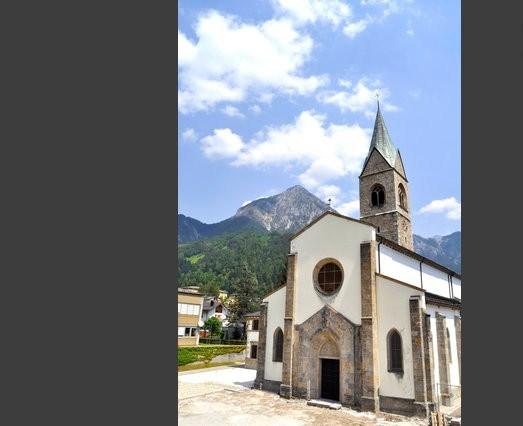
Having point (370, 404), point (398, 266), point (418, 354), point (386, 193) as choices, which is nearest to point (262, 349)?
point (370, 404)

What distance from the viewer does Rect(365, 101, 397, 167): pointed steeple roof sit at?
1414 inches

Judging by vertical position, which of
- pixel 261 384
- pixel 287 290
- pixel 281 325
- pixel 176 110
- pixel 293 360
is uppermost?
pixel 176 110

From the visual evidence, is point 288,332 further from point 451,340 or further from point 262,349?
point 451,340

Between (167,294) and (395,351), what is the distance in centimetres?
1932

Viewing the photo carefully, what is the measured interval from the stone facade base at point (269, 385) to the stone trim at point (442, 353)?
921 cm

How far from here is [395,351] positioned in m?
19.0

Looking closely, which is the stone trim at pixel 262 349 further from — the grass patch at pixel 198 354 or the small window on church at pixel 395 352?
the grass patch at pixel 198 354

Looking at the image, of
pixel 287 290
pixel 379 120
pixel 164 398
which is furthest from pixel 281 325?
pixel 379 120

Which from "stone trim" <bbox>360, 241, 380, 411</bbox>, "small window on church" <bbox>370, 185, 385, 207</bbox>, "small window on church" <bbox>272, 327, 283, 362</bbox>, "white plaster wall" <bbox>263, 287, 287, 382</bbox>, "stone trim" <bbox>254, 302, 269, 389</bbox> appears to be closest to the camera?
"stone trim" <bbox>360, 241, 380, 411</bbox>

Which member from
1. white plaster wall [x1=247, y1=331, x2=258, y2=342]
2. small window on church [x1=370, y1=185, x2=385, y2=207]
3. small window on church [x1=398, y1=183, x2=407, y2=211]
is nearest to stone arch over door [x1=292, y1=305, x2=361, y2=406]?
small window on church [x1=370, y1=185, x2=385, y2=207]

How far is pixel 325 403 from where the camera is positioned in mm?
19328

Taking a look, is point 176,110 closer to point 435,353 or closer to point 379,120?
point 435,353

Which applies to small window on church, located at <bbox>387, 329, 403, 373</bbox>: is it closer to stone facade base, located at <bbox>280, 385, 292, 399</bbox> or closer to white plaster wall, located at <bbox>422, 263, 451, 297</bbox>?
stone facade base, located at <bbox>280, 385, 292, 399</bbox>

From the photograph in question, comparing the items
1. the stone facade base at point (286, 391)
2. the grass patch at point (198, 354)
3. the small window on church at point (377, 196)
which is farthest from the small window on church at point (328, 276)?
the grass patch at point (198, 354)
